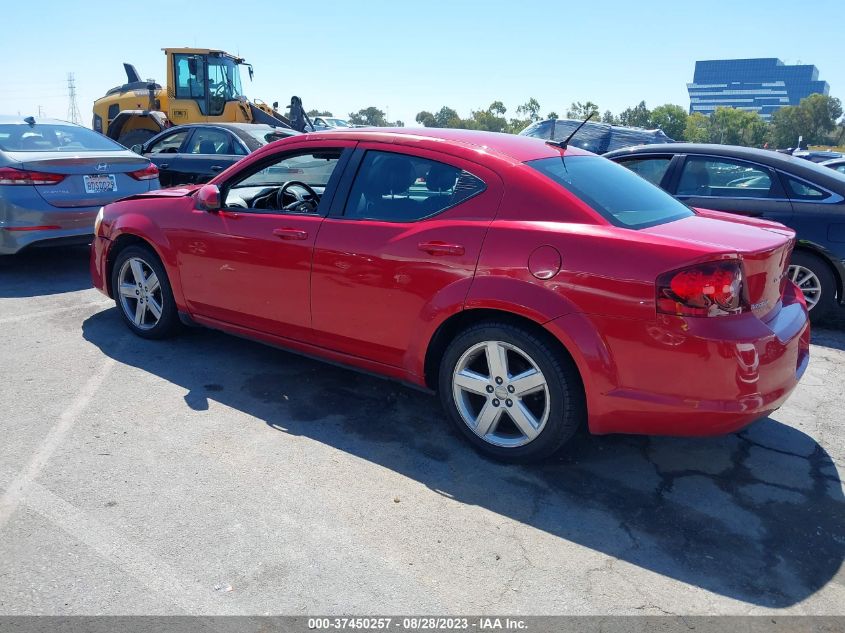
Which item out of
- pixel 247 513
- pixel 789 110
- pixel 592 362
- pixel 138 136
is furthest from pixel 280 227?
pixel 789 110

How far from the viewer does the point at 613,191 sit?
3.60 meters

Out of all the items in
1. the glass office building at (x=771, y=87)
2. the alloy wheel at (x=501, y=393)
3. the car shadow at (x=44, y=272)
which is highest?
the glass office building at (x=771, y=87)

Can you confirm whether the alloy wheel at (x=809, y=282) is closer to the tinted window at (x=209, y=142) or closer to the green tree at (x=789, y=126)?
the tinted window at (x=209, y=142)

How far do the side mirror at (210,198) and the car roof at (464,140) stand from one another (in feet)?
2.48

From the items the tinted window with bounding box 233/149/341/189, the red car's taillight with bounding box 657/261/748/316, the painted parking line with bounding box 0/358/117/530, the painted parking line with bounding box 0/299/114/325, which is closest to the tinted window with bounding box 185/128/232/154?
the painted parking line with bounding box 0/299/114/325

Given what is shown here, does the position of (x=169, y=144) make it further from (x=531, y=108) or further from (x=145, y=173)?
(x=531, y=108)

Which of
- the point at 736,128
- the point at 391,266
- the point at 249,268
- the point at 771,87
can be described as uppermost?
the point at 771,87

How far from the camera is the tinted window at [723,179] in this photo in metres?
6.17

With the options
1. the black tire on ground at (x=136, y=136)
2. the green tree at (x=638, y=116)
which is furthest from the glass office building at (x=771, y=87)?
the black tire on ground at (x=136, y=136)

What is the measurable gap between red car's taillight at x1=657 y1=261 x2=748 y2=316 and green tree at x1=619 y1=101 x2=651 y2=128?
118315mm

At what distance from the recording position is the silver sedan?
665 cm

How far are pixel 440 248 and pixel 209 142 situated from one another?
25.4ft

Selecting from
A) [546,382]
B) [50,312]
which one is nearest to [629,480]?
[546,382]

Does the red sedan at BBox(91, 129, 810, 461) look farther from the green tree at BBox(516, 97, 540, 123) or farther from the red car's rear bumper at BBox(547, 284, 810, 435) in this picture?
the green tree at BBox(516, 97, 540, 123)
